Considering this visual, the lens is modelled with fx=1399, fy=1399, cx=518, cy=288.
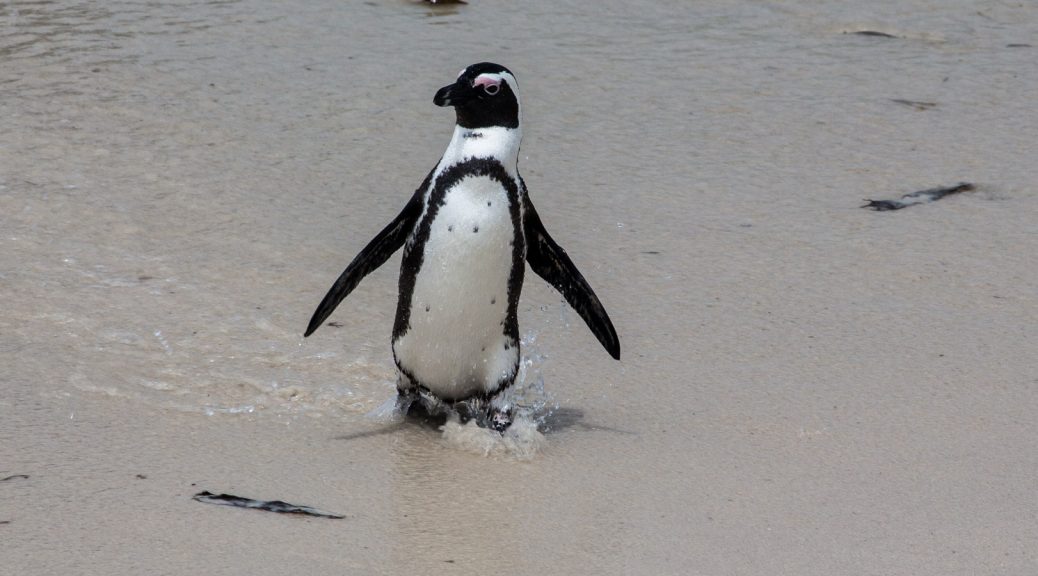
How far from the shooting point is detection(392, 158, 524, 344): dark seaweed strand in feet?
9.38

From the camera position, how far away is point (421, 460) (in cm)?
279

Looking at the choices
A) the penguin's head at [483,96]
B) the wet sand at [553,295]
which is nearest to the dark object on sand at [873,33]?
the wet sand at [553,295]

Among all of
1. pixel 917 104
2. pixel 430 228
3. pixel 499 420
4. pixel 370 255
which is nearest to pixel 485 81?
pixel 430 228

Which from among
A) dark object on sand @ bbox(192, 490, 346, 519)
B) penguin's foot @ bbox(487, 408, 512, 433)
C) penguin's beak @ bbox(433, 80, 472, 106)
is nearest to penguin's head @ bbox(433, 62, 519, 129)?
penguin's beak @ bbox(433, 80, 472, 106)

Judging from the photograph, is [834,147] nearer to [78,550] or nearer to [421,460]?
[421,460]

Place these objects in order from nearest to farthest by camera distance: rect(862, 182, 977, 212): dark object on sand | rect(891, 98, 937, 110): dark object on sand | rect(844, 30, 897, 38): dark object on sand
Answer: rect(862, 182, 977, 212): dark object on sand, rect(891, 98, 937, 110): dark object on sand, rect(844, 30, 897, 38): dark object on sand

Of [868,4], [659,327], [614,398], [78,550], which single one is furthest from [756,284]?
[868,4]

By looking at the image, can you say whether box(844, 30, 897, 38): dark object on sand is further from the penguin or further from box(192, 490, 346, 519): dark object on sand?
box(192, 490, 346, 519): dark object on sand

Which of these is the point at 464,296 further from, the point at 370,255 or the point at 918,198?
the point at 918,198

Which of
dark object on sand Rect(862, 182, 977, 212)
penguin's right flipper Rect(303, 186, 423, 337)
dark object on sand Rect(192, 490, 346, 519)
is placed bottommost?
dark object on sand Rect(862, 182, 977, 212)

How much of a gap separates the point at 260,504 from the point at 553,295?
1.36 meters

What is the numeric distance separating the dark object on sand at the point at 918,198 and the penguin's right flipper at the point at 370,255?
1.89 metres

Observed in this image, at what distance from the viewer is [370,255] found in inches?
116

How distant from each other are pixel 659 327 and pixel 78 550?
63.6 inches
